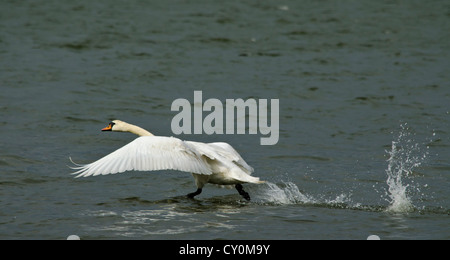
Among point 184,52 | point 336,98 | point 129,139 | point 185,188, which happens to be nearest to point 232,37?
point 184,52

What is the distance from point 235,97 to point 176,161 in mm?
8089

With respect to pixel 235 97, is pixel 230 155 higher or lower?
lower

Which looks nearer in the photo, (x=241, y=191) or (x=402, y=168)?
(x=241, y=191)

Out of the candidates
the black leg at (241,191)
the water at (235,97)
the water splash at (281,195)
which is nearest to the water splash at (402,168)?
the water at (235,97)

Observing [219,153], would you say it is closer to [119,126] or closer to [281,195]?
[281,195]

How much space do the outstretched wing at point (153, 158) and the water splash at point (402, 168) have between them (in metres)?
2.65

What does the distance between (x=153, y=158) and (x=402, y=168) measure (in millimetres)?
4737

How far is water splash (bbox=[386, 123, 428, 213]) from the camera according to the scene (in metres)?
10.7

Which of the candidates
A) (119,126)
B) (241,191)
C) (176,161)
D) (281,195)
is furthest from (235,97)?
(176,161)

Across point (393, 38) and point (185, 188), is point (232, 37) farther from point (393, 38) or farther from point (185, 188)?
point (185, 188)

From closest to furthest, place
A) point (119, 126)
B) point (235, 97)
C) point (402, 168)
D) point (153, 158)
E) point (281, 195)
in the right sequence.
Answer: point (153, 158) → point (281, 195) → point (119, 126) → point (402, 168) → point (235, 97)

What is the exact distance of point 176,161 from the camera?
1007 centimetres

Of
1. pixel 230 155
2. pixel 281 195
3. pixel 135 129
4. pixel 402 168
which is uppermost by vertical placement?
pixel 135 129

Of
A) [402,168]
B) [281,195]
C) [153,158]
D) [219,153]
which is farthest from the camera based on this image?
[402,168]
